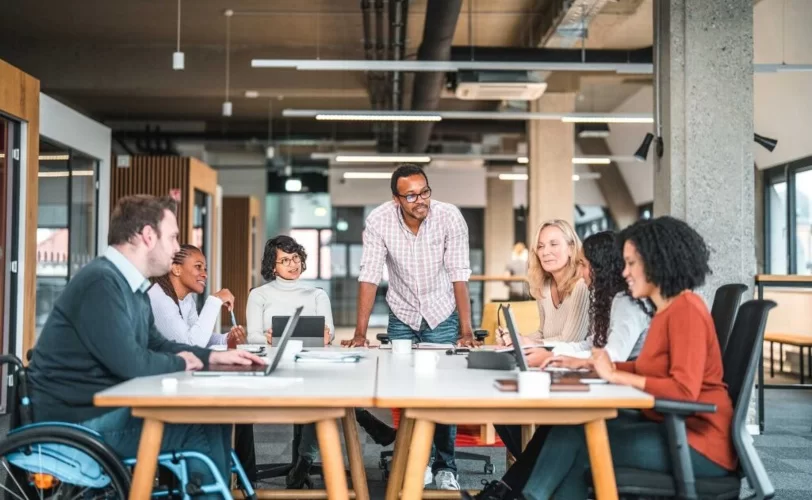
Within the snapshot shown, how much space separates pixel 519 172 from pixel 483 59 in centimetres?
938

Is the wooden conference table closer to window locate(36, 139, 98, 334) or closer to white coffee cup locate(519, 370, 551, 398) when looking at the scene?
white coffee cup locate(519, 370, 551, 398)

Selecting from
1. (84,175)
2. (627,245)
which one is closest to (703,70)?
(627,245)

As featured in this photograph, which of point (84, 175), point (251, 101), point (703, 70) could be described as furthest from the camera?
point (251, 101)

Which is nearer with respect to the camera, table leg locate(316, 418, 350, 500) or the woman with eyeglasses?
table leg locate(316, 418, 350, 500)

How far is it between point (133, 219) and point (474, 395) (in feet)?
4.29

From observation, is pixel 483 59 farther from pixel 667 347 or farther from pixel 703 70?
pixel 667 347

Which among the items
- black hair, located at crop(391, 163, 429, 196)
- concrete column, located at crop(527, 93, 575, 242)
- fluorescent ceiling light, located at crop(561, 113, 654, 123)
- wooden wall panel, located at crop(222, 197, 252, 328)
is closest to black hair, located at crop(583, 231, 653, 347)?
black hair, located at crop(391, 163, 429, 196)

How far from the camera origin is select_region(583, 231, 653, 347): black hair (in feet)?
12.0

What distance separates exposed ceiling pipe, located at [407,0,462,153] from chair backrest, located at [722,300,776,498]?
19.5 ft

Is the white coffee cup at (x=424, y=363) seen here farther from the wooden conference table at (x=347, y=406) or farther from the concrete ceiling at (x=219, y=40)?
the concrete ceiling at (x=219, y=40)

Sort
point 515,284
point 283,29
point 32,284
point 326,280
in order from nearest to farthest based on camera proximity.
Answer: point 32,284
point 283,29
point 515,284
point 326,280

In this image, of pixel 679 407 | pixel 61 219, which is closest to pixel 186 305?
pixel 679 407

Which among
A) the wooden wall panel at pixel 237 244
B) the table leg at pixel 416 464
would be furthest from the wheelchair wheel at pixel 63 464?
the wooden wall panel at pixel 237 244

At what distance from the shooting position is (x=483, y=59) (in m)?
10.4
